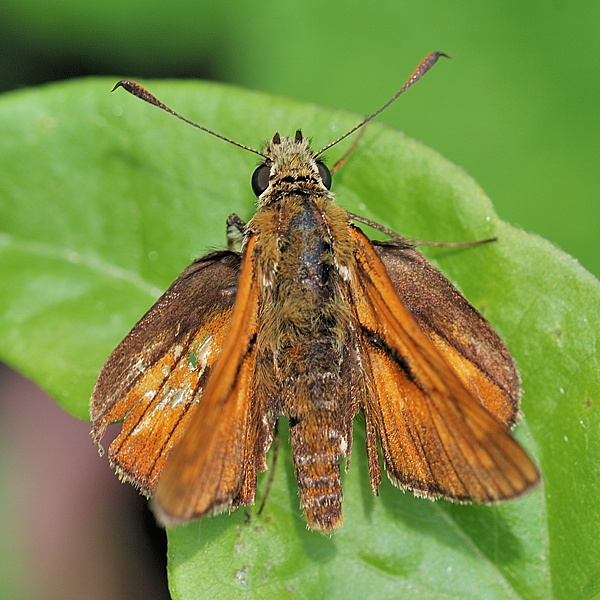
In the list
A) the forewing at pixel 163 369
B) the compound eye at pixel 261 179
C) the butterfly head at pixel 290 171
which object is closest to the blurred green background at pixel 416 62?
the butterfly head at pixel 290 171

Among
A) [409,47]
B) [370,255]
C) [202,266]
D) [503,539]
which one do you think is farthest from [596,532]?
[409,47]

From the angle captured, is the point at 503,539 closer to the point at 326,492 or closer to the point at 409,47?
the point at 326,492

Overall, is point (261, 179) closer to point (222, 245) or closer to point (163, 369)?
point (222, 245)

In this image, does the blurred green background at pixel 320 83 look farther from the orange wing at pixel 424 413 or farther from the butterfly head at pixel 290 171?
the orange wing at pixel 424 413

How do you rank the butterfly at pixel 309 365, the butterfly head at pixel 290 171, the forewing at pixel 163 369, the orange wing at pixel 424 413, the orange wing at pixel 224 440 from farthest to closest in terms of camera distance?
the butterfly head at pixel 290 171, the forewing at pixel 163 369, the butterfly at pixel 309 365, the orange wing at pixel 424 413, the orange wing at pixel 224 440

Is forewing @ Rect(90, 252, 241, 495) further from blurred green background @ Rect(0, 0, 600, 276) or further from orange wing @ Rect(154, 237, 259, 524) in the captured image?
blurred green background @ Rect(0, 0, 600, 276)

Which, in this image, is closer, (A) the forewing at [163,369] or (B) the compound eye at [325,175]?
(A) the forewing at [163,369]

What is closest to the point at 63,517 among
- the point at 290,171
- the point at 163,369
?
the point at 163,369
